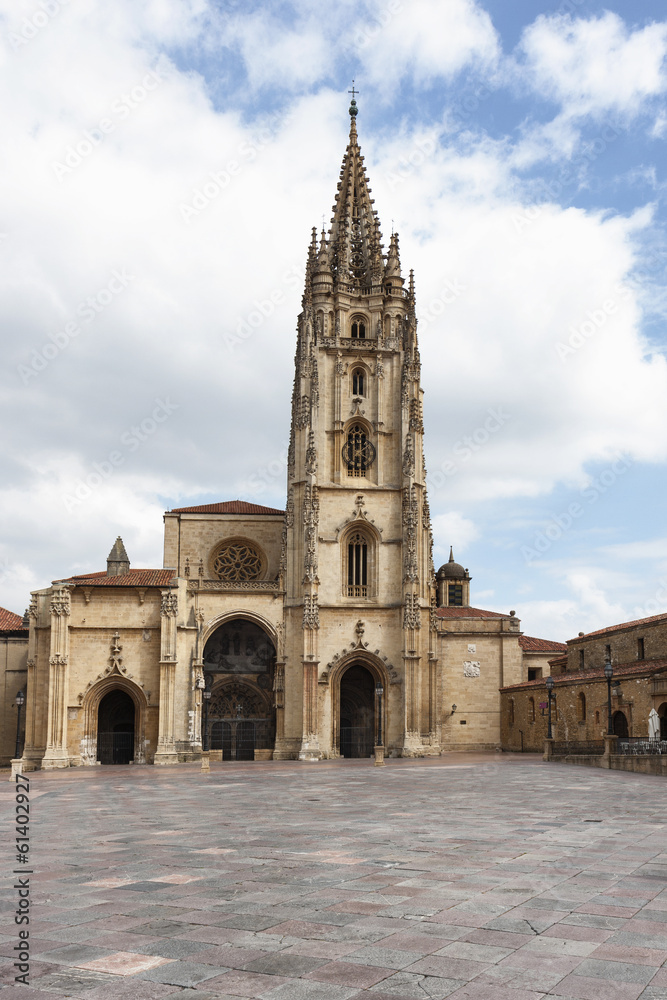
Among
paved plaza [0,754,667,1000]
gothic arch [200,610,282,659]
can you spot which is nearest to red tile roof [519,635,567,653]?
gothic arch [200,610,282,659]

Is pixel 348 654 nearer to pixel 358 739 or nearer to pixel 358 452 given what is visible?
pixel 358 739

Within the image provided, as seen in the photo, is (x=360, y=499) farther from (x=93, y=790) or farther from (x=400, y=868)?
(x=400, y=868)

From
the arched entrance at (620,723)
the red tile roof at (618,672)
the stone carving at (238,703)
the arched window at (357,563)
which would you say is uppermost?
the arched window at (357,563)

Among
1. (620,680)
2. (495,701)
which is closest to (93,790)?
(620,680)

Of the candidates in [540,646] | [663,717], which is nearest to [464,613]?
[540,646]

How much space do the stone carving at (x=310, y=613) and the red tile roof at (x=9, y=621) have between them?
62.2 feet

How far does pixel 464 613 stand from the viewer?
55.7 meters

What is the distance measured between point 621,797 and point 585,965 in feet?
47.3

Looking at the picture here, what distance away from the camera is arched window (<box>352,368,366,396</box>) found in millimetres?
47656

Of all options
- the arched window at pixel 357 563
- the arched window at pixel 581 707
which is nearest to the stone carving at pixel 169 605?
the arched window at pixel 357 563

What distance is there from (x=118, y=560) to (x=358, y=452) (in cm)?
1813

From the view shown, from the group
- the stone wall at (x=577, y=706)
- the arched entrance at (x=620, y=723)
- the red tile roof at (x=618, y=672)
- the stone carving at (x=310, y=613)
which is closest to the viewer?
the stone wall at (x=577, y=706)

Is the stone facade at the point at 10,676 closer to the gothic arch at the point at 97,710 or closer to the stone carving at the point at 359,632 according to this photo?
the gothic arch at the point at 97,710

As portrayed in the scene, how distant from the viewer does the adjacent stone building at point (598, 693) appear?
37.5 metres
